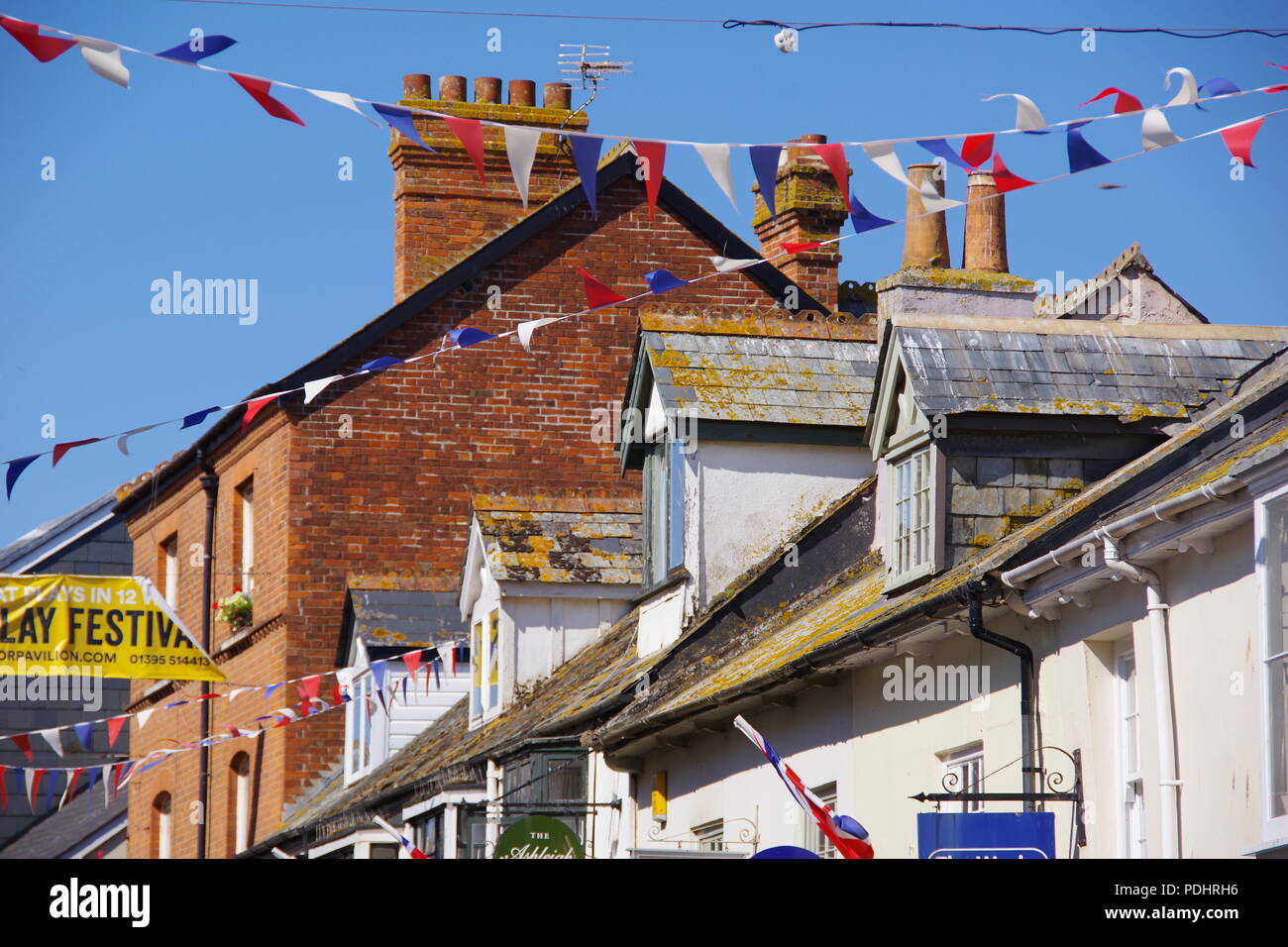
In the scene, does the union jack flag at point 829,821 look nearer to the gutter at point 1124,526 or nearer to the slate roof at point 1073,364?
the gutter at point 1124,526

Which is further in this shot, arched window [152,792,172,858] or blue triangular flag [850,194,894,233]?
arched window [152,792,172,858]

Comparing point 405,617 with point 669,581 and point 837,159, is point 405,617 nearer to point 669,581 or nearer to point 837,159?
point 669,581

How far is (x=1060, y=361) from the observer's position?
1316 cm

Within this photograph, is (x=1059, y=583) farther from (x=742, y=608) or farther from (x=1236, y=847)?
(x=742, y=608)

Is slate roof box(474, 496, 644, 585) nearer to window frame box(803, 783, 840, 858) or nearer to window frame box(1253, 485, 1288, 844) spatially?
window frame box(803, 783, 840, 858)

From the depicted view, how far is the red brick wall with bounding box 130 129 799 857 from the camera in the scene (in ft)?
81.0

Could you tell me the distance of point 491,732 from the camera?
1914 cm

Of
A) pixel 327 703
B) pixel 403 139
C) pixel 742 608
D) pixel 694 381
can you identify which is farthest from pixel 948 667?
pixel 403 139

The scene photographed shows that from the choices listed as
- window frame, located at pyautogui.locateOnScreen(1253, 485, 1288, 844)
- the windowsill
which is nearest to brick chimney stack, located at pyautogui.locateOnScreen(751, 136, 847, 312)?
the windowsill

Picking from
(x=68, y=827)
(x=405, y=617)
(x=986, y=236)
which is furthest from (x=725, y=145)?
(x=68, y=827)

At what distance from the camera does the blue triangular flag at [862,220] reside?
970 centimetres

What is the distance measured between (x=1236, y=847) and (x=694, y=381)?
27.8 ft

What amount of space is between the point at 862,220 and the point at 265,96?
2.75 meters

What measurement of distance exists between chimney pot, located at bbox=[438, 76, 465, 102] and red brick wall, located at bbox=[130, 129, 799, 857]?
125 inches
